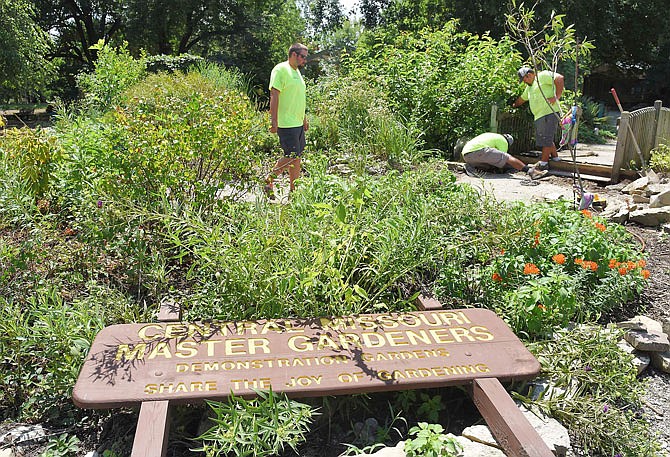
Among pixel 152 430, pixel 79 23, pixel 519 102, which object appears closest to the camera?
pixel 152 430

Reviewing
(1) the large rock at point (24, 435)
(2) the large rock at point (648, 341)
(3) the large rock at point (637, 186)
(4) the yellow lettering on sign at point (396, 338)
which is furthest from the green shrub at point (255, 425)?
(3) the large rock at point (637, 186)

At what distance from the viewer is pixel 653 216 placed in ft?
18.8

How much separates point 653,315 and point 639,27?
2254 cm

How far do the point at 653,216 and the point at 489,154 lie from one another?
9.93 feet

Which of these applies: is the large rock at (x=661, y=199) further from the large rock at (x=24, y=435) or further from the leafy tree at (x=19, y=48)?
the leafy tree at (x=19, y=48)

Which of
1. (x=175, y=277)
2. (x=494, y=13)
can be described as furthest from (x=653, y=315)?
(x=494, y=13)

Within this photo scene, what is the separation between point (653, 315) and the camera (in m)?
3.96

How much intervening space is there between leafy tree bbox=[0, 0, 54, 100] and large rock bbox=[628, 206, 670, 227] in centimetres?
1682

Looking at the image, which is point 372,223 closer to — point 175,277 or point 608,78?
point 175,277

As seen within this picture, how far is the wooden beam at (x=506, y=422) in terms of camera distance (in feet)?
7.96

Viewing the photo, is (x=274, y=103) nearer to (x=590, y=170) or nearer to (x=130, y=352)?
(x=130, y=352)

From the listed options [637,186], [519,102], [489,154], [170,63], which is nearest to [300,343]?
[637,186]

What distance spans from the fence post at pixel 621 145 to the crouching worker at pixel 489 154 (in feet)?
3.05

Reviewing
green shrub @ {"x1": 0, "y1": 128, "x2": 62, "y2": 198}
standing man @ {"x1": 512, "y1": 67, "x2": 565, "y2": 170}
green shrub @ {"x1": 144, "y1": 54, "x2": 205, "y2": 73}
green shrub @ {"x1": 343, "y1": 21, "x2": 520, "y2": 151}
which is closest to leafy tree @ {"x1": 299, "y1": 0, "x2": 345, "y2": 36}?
green shrub @ {"x1": 144, "y1": 54, "x2": 205, "y2": 73}
